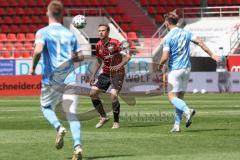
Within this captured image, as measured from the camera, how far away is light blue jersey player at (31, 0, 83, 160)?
10.5 metres

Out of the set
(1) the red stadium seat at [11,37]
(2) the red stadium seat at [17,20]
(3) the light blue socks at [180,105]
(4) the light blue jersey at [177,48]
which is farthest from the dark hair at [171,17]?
(2) the red stadium seat at [17,20]

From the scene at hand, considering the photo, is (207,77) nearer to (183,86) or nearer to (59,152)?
(183,86)

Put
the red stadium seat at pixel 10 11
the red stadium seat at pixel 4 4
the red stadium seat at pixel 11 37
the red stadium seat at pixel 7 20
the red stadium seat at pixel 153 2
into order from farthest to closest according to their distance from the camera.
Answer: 1. the red stadium seat at pixel 153 2
2. the red stadium seat at pixel 4 4
3. the red stadium seat at pixel 10 11
4. the red stadium seat at pixel 7 20
5. the red stadium seat at pixel 11 37

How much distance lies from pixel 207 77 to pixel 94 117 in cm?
1652

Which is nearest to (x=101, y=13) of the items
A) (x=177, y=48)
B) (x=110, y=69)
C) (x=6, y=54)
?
(x=6, y=54)

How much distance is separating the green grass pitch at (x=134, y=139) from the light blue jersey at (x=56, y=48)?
124cm

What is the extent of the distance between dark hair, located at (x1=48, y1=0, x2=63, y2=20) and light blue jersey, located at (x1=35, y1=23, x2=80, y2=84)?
0.20 metres

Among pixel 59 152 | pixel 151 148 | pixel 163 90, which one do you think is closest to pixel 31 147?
pixel 59 152

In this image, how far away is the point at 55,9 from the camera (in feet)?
33.7

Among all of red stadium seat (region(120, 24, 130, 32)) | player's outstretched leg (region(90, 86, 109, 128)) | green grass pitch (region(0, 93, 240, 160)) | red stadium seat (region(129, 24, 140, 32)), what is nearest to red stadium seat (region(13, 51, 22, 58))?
red stadium seat (region(120, 24, 130, 32))

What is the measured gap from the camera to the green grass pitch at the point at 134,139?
11133 mm

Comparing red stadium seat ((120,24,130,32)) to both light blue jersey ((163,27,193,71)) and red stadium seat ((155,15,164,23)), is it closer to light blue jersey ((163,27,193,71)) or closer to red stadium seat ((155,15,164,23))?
red stadium seat ((155,15,164,23))

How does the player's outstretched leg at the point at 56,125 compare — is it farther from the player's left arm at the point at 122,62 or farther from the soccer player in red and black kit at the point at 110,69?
the player's left arm at the point at 122,62

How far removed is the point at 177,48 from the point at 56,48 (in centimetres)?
470
